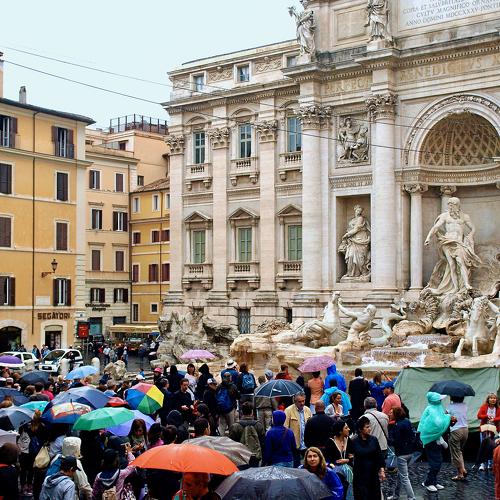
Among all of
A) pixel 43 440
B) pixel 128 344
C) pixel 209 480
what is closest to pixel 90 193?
pixel 128 344

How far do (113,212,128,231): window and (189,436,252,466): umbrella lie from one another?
Result: 50.6 meters

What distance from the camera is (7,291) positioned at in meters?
42.6

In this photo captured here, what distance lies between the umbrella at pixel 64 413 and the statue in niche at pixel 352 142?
23264 mm

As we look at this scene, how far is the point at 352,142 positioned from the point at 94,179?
27010mm

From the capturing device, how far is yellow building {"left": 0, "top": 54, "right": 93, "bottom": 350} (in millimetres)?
42812

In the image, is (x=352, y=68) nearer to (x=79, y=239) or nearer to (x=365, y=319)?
(x=365, y=319)

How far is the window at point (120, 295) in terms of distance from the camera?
59.4m

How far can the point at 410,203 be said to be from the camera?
33375 mm

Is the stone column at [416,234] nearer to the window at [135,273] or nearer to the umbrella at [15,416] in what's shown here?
the umbrella at [15,416]

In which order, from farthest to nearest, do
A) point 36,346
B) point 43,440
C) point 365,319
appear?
point 36,346 < point 365,319 < point 43,440

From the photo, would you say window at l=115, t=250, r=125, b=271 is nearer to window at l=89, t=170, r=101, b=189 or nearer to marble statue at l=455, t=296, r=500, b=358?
window at l=89, t=170, r=101, b=189

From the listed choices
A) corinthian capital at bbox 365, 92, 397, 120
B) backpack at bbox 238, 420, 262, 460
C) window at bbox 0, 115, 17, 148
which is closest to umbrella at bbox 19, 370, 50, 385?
backpack at bbox 238, 420, 262, 460

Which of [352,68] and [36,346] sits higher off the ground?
[352,68]

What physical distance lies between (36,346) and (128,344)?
34.0 ft
